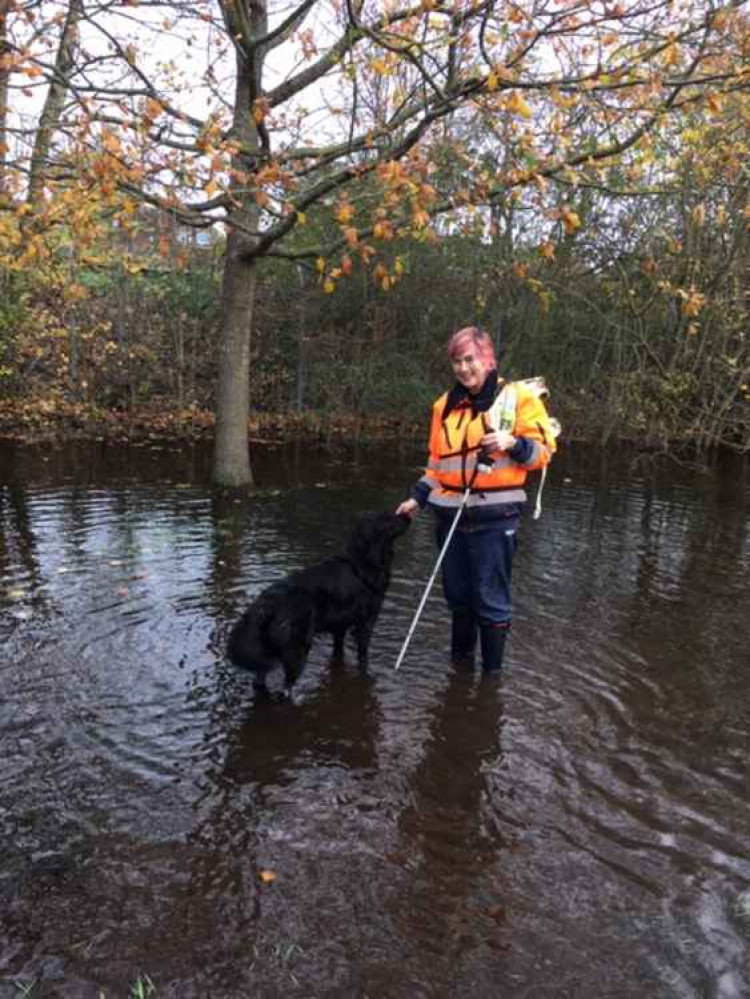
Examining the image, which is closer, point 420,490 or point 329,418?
point 420,490

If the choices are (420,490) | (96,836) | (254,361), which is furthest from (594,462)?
(96,836)

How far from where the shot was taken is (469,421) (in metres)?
4.77

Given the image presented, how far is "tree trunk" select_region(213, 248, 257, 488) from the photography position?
11.5 m

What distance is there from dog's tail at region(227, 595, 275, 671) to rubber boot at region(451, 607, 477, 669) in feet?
4.71

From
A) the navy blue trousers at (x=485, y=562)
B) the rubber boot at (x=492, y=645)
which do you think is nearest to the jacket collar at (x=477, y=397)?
the navy blue trousers at (x=485, y=562)

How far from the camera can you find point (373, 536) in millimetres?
5137

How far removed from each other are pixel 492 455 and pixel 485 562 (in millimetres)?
712

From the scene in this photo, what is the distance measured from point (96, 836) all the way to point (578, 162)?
844 centimetres

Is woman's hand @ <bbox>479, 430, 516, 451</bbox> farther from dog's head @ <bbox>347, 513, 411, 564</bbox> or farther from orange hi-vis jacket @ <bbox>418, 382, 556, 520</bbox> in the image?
dog's head @ <bbox>347, 513, 411, 564</bbox>

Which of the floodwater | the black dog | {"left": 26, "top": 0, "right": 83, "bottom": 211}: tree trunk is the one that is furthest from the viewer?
{"left": 26, "top": 0, "right": 83, "bottom": 211}: tree trunk

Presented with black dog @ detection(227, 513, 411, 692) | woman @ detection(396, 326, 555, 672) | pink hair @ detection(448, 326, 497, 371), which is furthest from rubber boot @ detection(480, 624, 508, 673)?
pink hair @ detection(448, 326, 497, 371)

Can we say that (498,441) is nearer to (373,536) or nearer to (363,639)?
(373,536)

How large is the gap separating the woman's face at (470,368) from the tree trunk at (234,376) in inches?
299

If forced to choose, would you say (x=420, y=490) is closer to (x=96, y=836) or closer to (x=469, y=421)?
(x=469, y=421)
